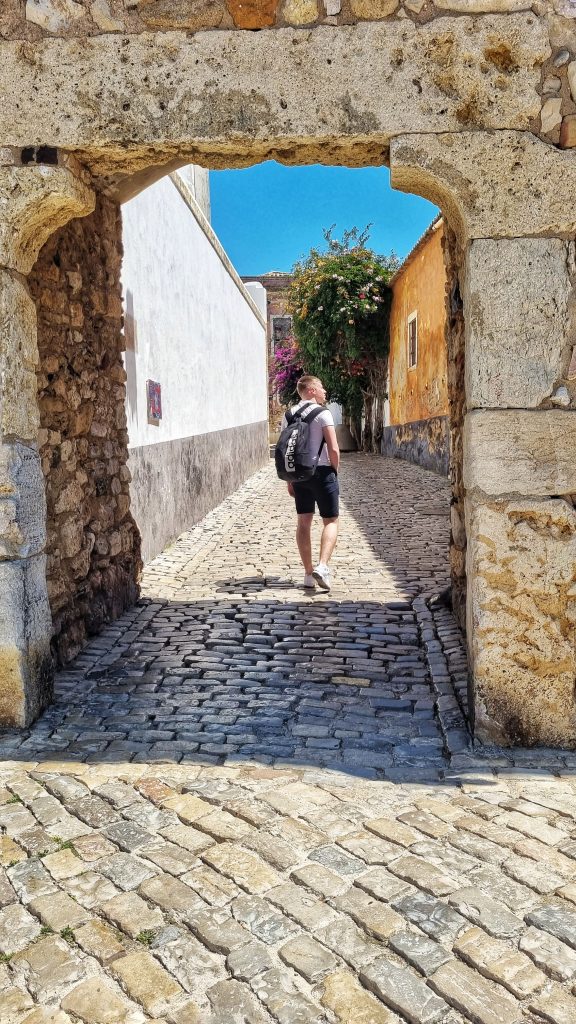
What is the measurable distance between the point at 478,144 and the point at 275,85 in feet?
2.79

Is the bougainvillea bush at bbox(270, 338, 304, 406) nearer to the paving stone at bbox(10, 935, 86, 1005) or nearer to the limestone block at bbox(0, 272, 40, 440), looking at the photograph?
the limestone block at bbox(0, 272, 40, 440)

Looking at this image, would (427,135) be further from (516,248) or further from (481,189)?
(516,248)

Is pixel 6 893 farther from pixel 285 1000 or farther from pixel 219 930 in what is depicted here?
pixel 285 1000

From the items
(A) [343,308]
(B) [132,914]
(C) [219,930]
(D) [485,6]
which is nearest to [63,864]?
(B) [132,914]

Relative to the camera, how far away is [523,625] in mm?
3178

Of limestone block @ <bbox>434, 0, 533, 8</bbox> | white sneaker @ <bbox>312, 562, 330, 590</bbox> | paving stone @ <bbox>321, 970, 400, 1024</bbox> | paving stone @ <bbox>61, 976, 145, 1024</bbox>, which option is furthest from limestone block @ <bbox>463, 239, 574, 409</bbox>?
white sneaker @ <bbox>312, 562, 330, 590</bbox>

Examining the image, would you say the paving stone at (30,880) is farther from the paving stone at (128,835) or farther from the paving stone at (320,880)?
the paving stone at (320,880)

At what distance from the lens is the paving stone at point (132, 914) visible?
6.87 feet

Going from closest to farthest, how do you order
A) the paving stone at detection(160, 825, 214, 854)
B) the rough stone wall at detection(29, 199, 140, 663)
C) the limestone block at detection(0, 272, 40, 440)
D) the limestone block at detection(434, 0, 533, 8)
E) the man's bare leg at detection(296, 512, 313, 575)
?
1. the paving stone at detection(160, 825, 214, 854)
2. the limestone block at detection(434, 0, 533, 8)
3. the limestone block at detection(0, 272, 40, 440)
4. the rough stone wall at detection(29, 199, 140, 663)
5. the man's bare leg at detection(296, 512, 313, 575)

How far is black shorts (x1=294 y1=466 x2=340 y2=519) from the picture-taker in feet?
18.9

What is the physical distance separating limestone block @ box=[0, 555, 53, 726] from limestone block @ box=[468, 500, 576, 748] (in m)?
1.92

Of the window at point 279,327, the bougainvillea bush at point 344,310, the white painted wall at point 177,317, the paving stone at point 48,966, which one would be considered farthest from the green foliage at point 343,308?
the paving stone at point 48,966

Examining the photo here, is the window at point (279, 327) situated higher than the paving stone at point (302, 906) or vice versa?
the window at point (279, 327)

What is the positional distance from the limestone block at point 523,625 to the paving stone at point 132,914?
1588 millimetres
